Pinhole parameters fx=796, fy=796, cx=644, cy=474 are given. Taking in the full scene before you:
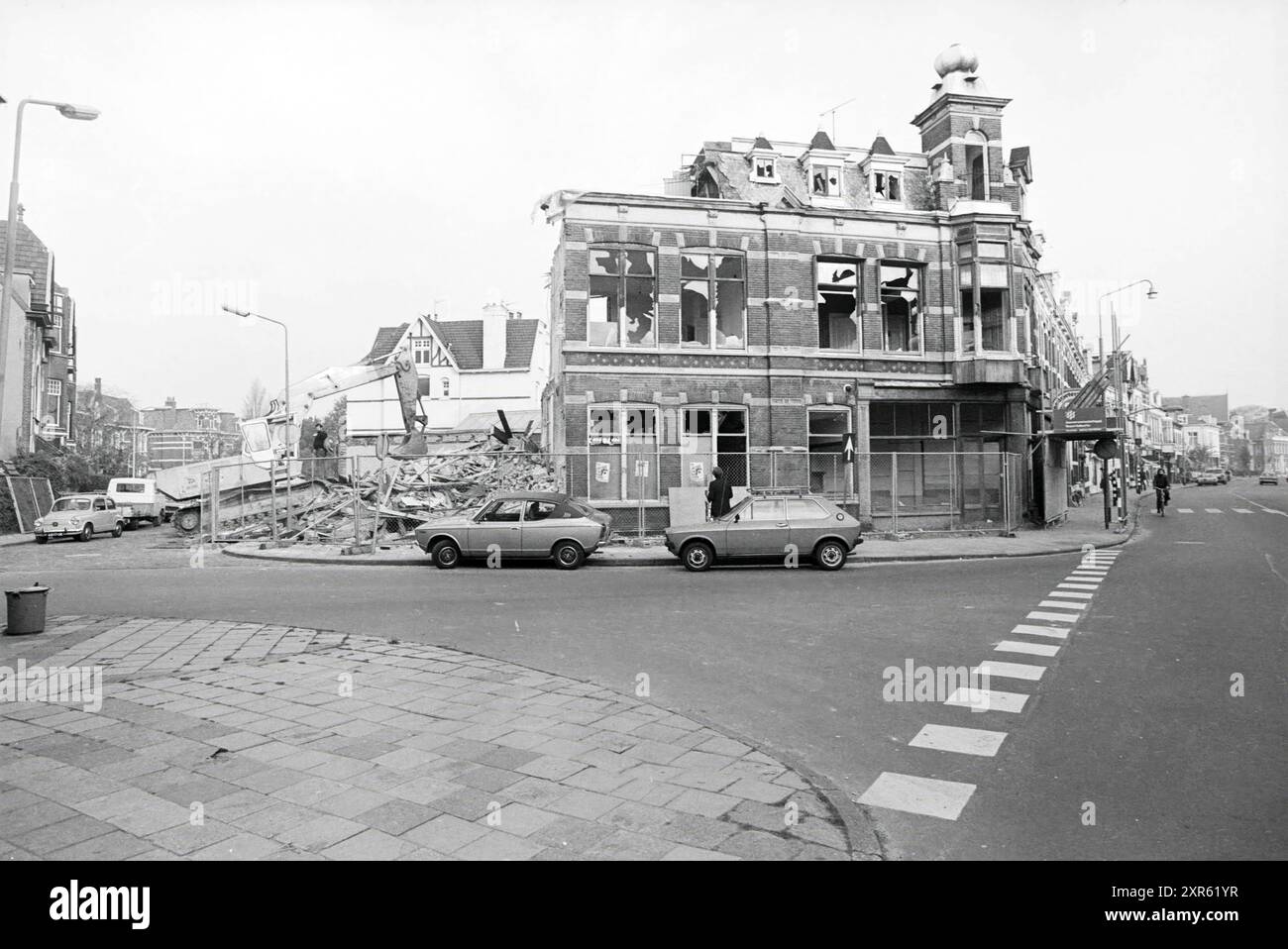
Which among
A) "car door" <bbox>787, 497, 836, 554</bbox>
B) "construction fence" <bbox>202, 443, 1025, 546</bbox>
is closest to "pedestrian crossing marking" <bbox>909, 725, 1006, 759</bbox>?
"car door" <bbox>787, 497, 836, 554</bbox>

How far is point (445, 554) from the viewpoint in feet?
56.4

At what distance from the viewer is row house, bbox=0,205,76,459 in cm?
4188

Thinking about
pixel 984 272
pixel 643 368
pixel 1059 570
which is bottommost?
pixel 1059 570

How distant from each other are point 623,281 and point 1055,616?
16095 millimetres

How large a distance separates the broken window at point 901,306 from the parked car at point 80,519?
2871 cm

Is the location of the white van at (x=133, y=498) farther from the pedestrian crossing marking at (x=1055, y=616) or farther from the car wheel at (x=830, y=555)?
the pedestrian crossing marking at (x=1055, y=616)

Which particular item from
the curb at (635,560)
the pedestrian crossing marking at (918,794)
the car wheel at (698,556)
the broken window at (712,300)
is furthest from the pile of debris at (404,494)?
the pedestrian crossing marking at (918,794)

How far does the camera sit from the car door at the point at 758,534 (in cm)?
1675

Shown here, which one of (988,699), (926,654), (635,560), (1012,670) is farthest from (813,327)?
(988,699)
